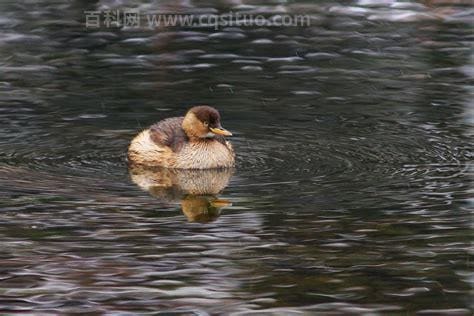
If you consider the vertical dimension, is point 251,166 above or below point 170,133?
below

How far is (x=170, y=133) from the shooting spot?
14.0 metres

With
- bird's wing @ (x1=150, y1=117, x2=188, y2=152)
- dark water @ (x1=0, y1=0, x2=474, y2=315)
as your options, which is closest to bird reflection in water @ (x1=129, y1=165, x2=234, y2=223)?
dark water @ (x1=0, y1=0, x2=474, y2=315)

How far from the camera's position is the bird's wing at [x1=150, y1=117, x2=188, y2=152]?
13804 mm

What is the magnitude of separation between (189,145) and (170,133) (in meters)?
0.40

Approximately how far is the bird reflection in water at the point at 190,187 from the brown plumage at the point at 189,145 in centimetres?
9

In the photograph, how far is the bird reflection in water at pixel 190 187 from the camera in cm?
1175

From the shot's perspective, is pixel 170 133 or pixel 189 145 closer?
pixel 189 145

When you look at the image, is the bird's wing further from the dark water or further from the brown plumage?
the dark water

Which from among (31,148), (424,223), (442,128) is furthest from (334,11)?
(424,223)

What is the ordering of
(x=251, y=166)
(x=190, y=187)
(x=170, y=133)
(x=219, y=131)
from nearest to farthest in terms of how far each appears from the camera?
(x=190, y=187)
(x=251, y=166)
(x=219, y=131)
(x=170, y=133)

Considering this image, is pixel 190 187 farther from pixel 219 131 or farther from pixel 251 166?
pixel 219 131

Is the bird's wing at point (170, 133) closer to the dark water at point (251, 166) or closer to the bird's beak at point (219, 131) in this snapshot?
the bird's beak at point (219, 131)

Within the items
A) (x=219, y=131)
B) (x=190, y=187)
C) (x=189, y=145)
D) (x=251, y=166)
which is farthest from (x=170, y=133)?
(x=190, y=187)

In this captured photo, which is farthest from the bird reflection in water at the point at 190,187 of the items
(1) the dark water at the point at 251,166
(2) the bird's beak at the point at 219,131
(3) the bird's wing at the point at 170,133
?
(2) the bird's beak at the point at 219,131
